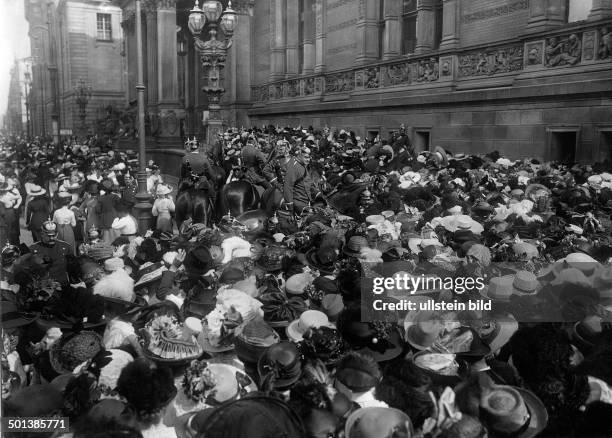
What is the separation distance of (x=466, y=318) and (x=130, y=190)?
9999 mm

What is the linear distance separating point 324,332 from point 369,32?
19.3 metres

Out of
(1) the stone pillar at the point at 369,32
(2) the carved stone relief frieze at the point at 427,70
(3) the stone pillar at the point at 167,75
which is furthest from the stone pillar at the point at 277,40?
(2) the carved stone relief frieze at the point at 427,70

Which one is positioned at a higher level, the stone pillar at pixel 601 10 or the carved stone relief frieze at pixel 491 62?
the stone pillar at pixel 601 10

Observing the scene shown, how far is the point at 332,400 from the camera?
4.08m

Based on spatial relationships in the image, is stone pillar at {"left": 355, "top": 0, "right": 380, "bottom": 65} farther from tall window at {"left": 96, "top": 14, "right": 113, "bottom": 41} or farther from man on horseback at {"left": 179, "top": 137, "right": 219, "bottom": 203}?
tall window at {"left": 96, "top": 14, "right": 113, "bottom": 41}

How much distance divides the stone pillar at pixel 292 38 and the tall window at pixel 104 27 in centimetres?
3172

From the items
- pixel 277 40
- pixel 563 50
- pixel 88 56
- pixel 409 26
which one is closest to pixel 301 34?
pixel 277 40

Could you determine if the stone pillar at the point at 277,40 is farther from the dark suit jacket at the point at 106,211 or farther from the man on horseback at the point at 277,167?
the dark suit jacket at the point at 106,211

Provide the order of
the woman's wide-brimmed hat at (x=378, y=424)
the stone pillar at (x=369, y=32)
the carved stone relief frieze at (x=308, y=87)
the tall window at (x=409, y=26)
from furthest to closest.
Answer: the carved stone relief frieze at (x=308, y=87) → the stone pillar at (x=369, y=32) → the tall window at (x=409, y=26) → the woman's wide-brimmed hat at (x=378, y=424)

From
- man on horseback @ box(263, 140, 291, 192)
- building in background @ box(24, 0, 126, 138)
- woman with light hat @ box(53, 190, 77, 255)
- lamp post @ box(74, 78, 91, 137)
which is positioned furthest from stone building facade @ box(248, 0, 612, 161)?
building in background @ box(24, 0, 126, 138)

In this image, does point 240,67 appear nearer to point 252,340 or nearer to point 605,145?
point 605,145

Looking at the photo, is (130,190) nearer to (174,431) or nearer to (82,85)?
(174,431)

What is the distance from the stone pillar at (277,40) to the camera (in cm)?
2919

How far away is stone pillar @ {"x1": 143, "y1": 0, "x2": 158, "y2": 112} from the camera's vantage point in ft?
108
